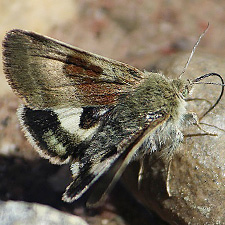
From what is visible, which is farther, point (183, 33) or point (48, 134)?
point (183, 33)

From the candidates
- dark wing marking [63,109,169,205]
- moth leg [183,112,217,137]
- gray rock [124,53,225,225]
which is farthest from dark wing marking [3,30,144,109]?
gray rock [124,53,225,225]

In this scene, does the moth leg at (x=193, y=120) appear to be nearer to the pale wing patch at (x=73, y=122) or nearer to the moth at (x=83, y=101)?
the moth at (x=83, y=101)

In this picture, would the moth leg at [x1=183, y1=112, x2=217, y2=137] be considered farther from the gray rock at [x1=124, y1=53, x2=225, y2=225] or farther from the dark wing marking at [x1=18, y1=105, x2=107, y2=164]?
the dark wing marking at [x1=18, y1=105, x2=107, y2=164]

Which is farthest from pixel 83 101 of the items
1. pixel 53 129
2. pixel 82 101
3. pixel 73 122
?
pixel 53 129

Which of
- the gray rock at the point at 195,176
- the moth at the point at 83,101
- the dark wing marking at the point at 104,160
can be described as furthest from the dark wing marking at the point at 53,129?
the gray rock at the point at 195,176

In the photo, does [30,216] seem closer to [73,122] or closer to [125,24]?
[73,122]

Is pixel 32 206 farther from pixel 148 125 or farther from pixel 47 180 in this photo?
pixel 148 125

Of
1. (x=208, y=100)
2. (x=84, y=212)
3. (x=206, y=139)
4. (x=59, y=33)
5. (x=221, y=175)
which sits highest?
(x=59, y=33)

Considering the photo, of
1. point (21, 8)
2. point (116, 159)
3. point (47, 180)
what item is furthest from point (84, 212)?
point (21, 8)
